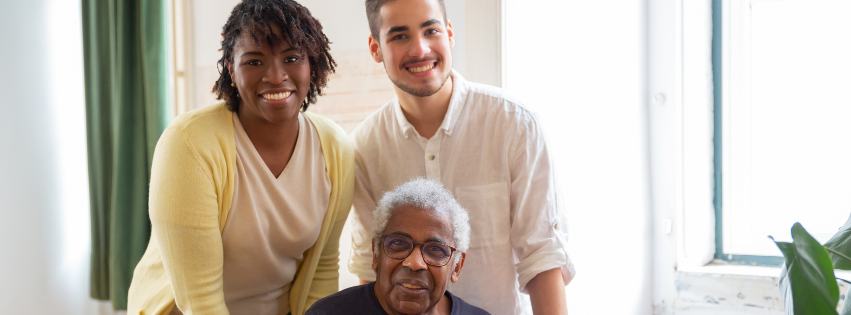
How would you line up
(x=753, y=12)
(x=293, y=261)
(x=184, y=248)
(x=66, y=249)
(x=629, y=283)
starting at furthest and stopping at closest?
(x=66, y=249), (x=753, y=12), (x=629, y=283), (x=293, y=261), (x=184, y=248)

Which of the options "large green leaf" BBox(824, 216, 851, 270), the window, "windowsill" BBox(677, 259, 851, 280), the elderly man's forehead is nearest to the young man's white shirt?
the elderly man's forehead

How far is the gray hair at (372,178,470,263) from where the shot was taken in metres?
1.31

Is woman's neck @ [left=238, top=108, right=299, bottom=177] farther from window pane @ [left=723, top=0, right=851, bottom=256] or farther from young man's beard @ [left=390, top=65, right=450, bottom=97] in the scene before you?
window pane @ [left=723, top=0, right=851, bottom=256]

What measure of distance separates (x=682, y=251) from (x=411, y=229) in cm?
133

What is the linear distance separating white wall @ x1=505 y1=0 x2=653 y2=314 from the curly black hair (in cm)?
78

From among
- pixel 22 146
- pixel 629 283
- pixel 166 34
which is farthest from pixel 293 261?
pixel 22 146

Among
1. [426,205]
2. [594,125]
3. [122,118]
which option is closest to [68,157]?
[122,118]

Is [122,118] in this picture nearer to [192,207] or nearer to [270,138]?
[270,138]

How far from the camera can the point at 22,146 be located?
2391mm

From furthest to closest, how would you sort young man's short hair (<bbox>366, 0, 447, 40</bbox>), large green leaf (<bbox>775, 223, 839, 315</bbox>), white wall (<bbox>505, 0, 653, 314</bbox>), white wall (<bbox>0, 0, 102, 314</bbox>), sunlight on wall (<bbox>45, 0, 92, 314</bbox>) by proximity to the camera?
sunlight on wall (<bbox>45, 0, 92, 314</bbox>)
white wall (<bbox>0, 0, 102, 314</bbox>)
white wall (<bbox>505, 0, 653, 314</bbox>)
young man's short hair (<bbox>366, 0, 447, 40</bbox>)
large green leaf (<bbox>775, 223, 839, 315</bbox>)

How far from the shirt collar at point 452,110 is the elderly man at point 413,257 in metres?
0.22

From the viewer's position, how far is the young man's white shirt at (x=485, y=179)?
4.74ft

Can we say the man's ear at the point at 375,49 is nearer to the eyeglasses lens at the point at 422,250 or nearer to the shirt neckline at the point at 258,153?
the shirt neckline at the point at 258,153

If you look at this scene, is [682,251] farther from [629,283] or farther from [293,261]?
[293,261]
